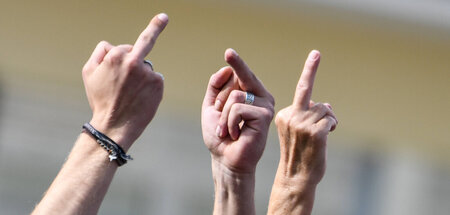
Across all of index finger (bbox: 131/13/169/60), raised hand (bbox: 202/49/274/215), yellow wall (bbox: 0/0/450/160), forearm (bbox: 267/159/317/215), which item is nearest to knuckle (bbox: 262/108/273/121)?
raised hand (bbox: 202/49/274/215)

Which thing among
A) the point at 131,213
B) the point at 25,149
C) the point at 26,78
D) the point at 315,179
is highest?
the point at 26,78

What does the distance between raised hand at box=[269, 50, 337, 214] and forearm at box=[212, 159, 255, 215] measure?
210 mm

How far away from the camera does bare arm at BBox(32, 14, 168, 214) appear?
2.77 m

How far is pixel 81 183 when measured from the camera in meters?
2.73

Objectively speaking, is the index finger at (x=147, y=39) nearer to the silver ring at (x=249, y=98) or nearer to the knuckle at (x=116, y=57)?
the knuckle at (x=116, y=57)

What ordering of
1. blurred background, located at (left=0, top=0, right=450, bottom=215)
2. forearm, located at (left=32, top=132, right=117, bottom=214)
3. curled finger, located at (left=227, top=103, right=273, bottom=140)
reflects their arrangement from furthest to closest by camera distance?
1. blurred background, located at (left=0, top=0, right=450, bottom=215)
2. curled finger, located at (left=227, top=103, right=273, bottom=140)
3. forearm, located at (left=32, top=132, right=117, bottom=214)

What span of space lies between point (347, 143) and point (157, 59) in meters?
1.58

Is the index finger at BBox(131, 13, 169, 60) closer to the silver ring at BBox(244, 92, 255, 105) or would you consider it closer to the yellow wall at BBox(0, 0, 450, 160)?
the silver ring at BBox(244, 92, 255, 105)

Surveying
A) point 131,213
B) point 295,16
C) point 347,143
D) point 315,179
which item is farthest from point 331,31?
point 315,179

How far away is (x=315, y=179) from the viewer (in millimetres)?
3236

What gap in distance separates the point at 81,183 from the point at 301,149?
2.58 feet

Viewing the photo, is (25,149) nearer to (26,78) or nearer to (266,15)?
(26,78)

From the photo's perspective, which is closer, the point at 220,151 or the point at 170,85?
the point at 220,151

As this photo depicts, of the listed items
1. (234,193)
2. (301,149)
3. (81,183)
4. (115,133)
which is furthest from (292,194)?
(81,183)
